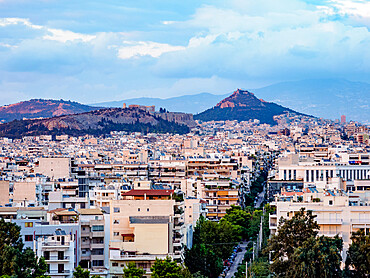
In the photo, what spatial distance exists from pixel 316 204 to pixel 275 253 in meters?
6.74

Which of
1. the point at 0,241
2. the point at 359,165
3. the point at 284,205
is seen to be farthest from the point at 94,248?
the point at 359,165

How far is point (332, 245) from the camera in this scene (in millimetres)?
39938

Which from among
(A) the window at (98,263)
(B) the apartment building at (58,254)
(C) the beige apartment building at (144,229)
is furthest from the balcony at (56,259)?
(A) the window at (98,263)

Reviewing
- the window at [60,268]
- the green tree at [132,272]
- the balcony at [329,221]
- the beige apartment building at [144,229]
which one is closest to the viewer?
the green tree at [132,272]

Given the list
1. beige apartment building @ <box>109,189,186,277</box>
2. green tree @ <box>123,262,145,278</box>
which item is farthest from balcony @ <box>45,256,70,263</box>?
green tree @ <box>123,262,145,278</box>

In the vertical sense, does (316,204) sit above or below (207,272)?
above

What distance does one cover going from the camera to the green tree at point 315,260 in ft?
127

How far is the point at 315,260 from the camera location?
39062 mm

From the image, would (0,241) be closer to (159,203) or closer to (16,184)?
(159,203)

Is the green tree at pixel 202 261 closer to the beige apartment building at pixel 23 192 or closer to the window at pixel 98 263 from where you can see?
the window at pixel 98 263

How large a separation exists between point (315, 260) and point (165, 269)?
6.76 meters

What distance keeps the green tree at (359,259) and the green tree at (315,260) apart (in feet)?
1.91

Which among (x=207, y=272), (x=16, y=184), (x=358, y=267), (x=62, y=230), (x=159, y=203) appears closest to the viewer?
(x=358, y=267)

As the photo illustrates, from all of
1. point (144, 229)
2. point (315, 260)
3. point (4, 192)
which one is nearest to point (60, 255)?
point (144, 229)
